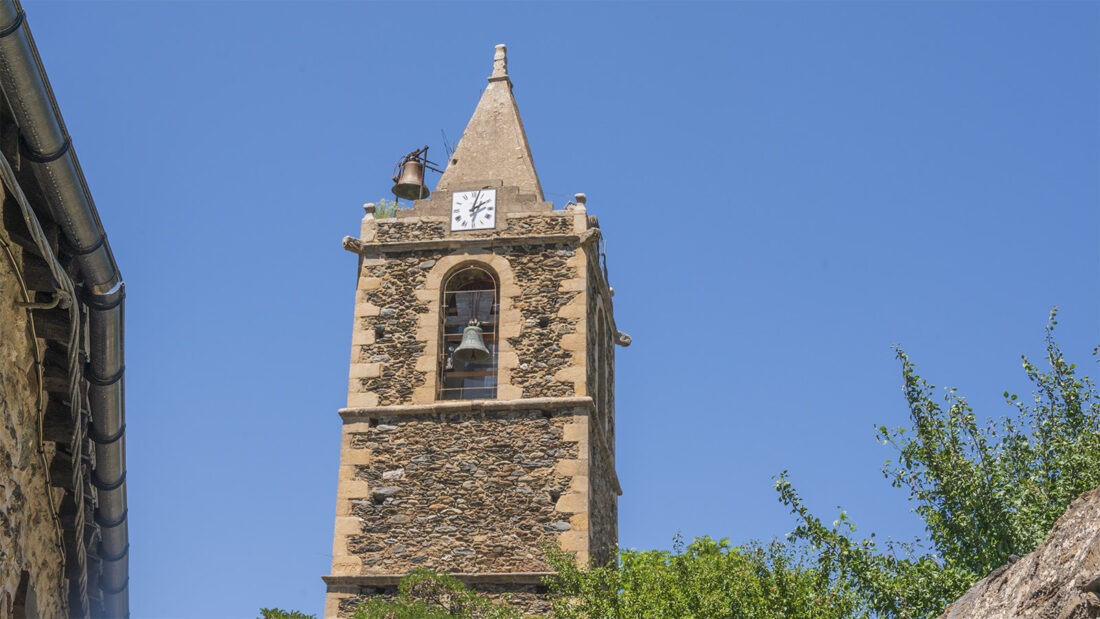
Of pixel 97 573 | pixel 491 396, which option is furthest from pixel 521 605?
pixel 97 573

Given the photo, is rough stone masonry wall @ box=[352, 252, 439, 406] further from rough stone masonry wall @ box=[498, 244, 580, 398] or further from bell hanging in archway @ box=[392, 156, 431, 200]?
bell hanging in archway @ box=[392, 156, 431, 200]

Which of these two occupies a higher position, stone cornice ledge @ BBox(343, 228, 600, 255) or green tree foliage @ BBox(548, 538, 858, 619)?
stone cornice ledge @ BBox(343, 228, 600, 255)

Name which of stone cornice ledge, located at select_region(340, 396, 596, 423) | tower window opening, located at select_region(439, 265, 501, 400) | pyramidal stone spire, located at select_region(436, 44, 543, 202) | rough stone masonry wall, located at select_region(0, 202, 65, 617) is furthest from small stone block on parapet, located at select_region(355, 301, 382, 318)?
rough stone masonry wall, located at select_region(0, 202, 65, 617)

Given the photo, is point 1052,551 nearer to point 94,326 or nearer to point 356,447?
point 94,326

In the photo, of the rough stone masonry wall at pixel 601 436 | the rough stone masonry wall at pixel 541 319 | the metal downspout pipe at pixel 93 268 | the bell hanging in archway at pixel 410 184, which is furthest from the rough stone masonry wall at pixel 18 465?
the bell hanging in archway at pixel 410 184

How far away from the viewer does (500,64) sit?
24.6m

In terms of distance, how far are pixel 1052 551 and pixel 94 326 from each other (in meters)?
5.26

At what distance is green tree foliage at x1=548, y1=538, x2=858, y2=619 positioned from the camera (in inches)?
594

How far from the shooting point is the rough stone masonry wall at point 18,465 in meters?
7.63

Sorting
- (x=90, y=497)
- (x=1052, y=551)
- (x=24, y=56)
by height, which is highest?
(x=24, y=56)

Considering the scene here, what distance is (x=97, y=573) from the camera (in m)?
9.49

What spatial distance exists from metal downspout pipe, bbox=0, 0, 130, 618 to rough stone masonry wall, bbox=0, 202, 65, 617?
0.35m

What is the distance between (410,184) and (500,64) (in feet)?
9.29

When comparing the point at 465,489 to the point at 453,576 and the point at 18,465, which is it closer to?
the point at 453,576
